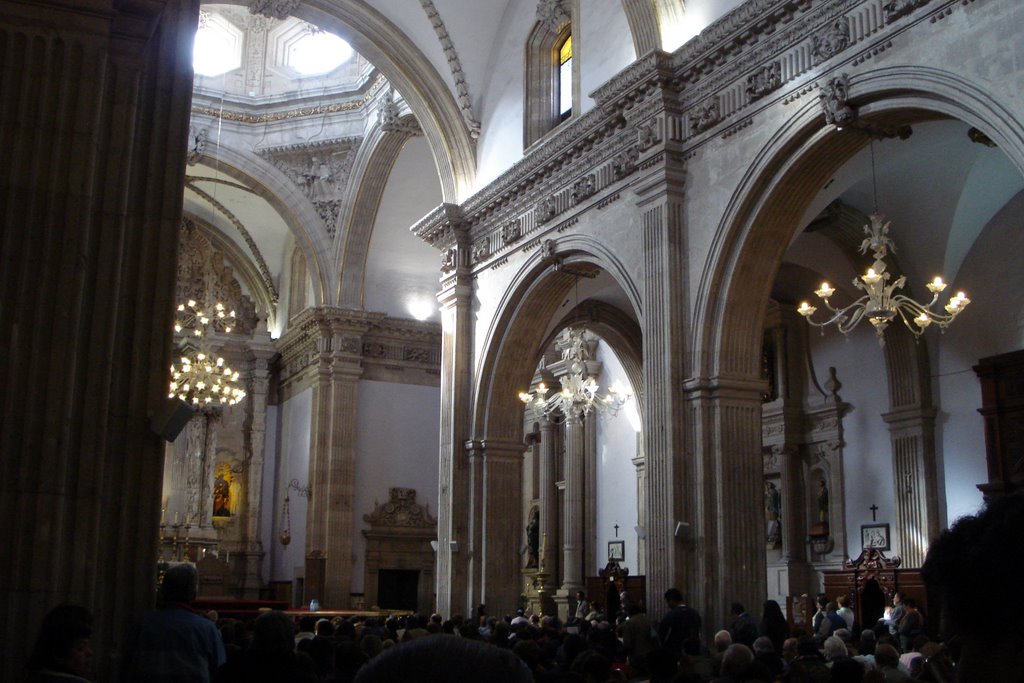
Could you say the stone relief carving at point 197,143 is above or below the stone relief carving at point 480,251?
above

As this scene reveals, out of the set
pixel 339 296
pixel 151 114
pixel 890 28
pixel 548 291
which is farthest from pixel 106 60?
pixel 339 296

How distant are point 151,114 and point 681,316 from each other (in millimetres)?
8027

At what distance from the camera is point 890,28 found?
10578mm

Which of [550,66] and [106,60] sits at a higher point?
[550,66]

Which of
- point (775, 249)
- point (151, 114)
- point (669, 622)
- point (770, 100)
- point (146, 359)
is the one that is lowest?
point (669, 622)

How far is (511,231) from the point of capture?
17719 millimetres

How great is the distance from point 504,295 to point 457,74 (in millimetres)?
4149

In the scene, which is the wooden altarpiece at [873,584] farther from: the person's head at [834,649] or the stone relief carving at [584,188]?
the person's head at [834,649]

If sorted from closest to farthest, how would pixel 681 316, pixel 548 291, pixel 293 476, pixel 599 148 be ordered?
pixel 681 316, pixel 599 148, pixel 548 291, pixel 293 476

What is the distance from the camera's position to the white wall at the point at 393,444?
24.9 m

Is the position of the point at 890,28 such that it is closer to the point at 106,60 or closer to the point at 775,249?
the point at 775,249

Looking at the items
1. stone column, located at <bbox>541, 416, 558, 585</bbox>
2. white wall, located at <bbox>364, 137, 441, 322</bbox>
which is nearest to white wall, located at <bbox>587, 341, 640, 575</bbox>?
stone column, located at <bbox>541, 416, 558, 585</bbox>

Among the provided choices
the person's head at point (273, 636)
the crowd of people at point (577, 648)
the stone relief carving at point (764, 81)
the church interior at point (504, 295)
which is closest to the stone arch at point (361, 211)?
the church interior at point (504, 295)

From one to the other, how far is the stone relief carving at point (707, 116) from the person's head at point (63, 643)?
35.2 feet
